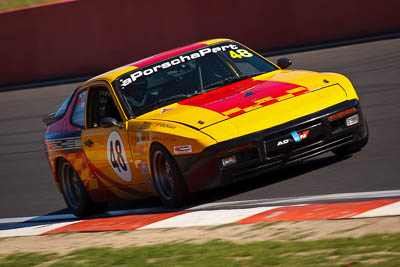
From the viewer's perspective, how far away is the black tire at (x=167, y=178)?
688cm

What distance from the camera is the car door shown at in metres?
7.61

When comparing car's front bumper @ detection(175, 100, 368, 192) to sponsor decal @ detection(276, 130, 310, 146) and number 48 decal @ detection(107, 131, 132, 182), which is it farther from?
number 48 decal @ detection(107, 131, 132, 182)

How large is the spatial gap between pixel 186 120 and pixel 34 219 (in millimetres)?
2441

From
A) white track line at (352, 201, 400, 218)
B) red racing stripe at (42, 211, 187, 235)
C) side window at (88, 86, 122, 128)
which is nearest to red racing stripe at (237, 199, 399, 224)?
white track line at (352, 201, 400, 218)

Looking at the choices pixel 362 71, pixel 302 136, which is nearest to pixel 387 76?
pixel 362 71

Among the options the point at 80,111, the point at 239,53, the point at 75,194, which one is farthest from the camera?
the point at 75,194

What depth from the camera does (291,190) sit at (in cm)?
698

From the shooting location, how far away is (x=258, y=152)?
268 inches

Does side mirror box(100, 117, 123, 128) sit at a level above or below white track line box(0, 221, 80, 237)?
above

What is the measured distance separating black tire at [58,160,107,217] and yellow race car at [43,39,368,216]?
0.04 ft

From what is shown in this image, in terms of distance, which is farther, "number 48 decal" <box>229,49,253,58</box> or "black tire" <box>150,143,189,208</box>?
"number 48 decal" <box>229,49,253,58</box>

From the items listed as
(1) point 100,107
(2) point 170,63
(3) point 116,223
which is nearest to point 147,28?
(1) point 100,107

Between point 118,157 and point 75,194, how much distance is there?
1.27 m

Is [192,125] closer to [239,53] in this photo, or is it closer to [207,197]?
[207,197]
